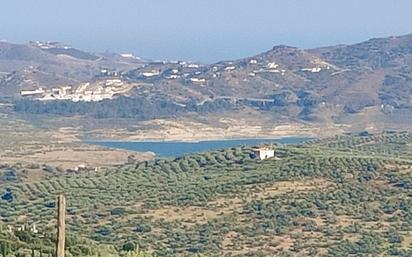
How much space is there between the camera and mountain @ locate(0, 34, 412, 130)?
435 ft

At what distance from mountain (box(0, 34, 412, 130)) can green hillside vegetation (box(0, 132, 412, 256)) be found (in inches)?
2757

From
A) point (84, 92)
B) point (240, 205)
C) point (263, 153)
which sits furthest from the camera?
point (84, 92)

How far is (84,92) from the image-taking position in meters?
141

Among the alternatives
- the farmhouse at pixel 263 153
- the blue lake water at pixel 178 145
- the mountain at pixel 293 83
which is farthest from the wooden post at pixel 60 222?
the mountain at pixel 293 83

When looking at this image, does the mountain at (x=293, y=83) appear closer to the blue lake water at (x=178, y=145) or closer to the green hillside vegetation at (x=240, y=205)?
the blue lake water at (x=178, y=145)

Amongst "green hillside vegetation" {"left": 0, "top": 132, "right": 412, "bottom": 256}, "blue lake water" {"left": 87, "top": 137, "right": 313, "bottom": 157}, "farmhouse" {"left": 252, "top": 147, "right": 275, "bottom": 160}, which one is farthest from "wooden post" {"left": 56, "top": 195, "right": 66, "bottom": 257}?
"blue lake water" {"left": 87, "top": 137, "right": 313, "bottom": 157}

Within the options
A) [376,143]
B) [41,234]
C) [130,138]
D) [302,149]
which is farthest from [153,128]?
[41,234]

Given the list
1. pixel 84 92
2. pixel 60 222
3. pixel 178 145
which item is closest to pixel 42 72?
pixel 84 92

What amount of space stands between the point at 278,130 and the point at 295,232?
77532mm

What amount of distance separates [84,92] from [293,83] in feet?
96.7

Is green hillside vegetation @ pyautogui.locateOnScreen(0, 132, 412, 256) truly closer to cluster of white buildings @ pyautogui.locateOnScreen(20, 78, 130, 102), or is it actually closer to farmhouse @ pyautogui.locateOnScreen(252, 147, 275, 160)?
farmhouse @ pyautogui.locateOnScreen(252, 147, 275, 160)

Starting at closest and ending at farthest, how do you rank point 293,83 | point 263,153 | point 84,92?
point 263,153, point 84,92, point 293,83

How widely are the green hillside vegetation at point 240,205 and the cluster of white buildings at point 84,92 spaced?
256 feet

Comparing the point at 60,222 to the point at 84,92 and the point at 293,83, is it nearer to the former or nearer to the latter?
the point at 84,92
